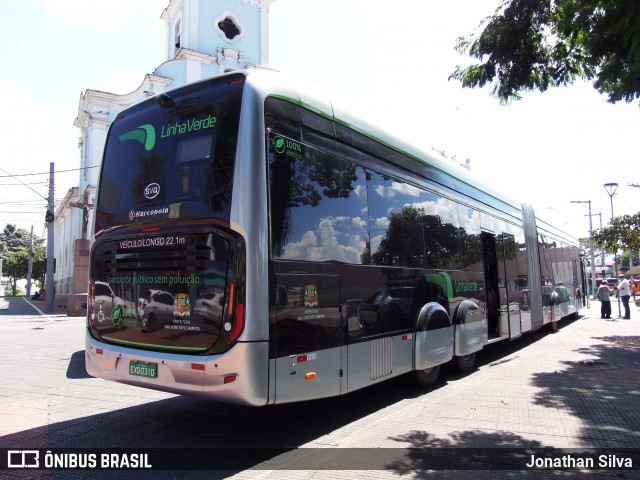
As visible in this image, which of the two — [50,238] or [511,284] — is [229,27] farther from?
[511,284]

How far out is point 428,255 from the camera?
7367mm

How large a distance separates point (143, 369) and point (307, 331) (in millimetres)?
1653

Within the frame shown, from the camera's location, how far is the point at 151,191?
5.20 m

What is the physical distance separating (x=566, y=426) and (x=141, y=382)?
14.9 ft

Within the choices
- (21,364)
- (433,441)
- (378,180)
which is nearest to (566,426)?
(433,441)

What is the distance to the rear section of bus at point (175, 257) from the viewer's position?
439cm

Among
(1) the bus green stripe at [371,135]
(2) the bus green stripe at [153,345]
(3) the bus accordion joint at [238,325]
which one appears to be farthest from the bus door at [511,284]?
(2) the bus green stripe at [153,345]

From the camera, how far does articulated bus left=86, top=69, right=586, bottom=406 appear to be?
445cm

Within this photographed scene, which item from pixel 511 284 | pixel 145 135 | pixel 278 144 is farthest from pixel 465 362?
pixel 145 135

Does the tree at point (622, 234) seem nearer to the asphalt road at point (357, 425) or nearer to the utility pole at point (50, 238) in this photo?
the asphalt road at point (357, 425)

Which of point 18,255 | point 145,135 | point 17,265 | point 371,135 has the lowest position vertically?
point 145,135

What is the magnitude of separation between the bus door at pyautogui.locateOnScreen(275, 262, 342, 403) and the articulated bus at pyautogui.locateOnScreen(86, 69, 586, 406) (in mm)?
16

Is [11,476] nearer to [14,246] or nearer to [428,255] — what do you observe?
[428,255]

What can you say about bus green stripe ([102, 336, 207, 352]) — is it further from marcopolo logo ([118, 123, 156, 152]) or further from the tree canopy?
the tree canopy
